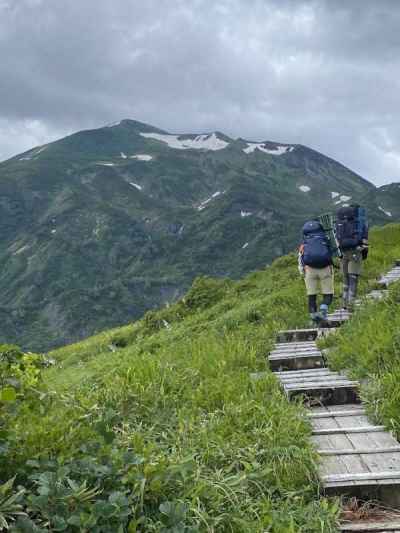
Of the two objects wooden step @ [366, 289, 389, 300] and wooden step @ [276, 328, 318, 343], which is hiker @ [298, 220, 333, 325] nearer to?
wooden step @ [366, 289, 389, 300]

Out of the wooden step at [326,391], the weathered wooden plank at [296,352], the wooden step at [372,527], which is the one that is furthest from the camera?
the weathered wooden plank at [296,352]

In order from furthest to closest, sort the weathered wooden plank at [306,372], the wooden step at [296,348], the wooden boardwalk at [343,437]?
the wooden step at [296,348], the weathered wooden plank at [306,372], the wooden boardwalk at [343,437]

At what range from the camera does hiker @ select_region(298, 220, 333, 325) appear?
13.5 m

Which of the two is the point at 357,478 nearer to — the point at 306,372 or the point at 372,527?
the point at 372,527

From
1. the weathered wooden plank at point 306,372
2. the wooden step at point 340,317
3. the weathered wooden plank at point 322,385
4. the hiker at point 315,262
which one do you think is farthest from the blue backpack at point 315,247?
the weathered wooden plank at point 322,385

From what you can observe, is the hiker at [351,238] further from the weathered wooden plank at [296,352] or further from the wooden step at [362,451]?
the wooden step at [362,451]

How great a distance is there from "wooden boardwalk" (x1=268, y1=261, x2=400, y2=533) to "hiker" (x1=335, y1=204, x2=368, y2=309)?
571cm

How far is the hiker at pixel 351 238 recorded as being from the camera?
573 inches

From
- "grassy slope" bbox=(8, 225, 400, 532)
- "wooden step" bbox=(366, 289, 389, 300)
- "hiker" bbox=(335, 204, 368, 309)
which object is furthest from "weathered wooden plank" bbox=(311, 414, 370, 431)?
"hiker" bbox=(335, 204, 368, 309)

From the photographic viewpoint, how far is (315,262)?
44.3 ft

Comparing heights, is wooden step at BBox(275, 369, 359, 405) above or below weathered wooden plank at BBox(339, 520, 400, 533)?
above

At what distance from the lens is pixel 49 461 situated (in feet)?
14.4

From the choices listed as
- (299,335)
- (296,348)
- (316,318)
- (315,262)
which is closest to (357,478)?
(296,348)

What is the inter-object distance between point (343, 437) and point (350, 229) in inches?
362
